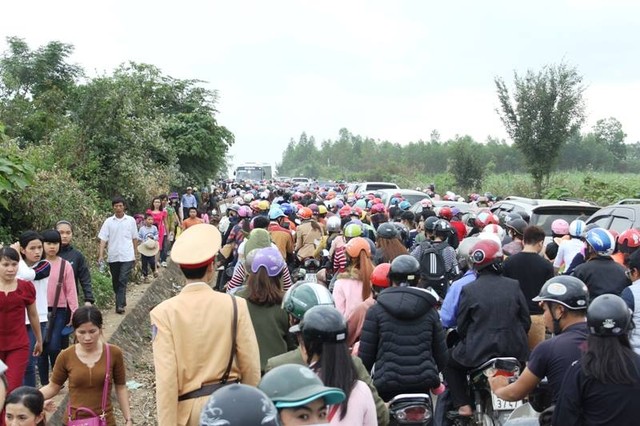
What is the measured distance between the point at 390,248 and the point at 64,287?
345 centimetres

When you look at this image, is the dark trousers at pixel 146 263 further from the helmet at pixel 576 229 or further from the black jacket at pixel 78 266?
the helmet at pixel 576 229

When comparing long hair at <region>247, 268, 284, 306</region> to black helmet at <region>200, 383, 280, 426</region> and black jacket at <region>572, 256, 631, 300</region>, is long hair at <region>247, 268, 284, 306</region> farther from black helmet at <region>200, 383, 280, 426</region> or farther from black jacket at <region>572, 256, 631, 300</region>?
black helmet at <region>200, 383, 280, 426</region>

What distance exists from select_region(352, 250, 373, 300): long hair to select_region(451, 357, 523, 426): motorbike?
4.08ft

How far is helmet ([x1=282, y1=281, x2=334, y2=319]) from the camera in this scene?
15.8ft

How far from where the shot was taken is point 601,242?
729 cm

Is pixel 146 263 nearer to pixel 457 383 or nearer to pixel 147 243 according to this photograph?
pixel 147 243

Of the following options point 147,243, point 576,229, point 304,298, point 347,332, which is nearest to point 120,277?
point 147,243

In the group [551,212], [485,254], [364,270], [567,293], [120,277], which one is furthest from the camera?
[551,212]

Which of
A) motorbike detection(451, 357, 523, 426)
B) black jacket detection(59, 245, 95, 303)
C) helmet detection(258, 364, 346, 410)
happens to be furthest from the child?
helmet detection(258, 364, 346, 410)

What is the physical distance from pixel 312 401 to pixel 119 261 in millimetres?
10327

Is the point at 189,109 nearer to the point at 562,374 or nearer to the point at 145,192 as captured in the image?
the point at 145,192

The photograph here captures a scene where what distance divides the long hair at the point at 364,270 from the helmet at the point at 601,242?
2.00 m

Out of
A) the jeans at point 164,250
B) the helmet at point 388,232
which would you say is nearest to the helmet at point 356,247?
the helmet at point 388,232

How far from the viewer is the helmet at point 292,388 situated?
8.75ft
